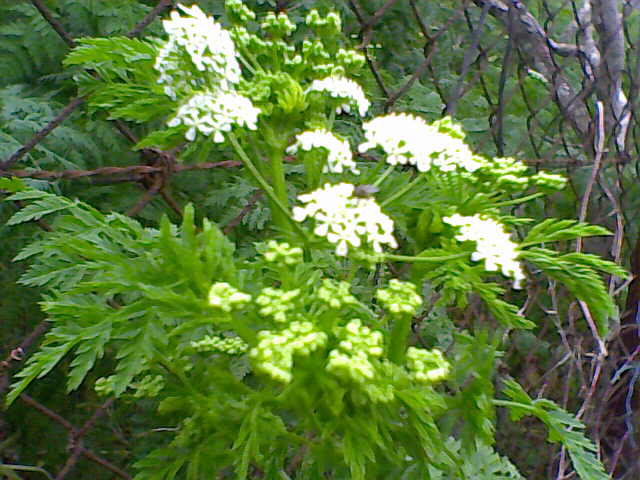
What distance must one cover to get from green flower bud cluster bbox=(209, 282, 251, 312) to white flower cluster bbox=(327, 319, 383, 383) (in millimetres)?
107

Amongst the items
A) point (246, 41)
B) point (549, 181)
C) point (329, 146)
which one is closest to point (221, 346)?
point (329, 146)

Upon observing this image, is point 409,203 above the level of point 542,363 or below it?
above

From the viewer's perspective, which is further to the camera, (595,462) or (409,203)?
(595,462)

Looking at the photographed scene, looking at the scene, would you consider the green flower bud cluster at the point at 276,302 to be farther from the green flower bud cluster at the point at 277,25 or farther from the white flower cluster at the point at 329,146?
the green flower bud cluster at the point at 277,25

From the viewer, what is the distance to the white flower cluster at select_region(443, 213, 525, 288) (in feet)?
2.54

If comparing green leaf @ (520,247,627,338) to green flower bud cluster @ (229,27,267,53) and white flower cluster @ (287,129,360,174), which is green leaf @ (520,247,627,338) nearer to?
white flower cluster @ (287,129,360,174)

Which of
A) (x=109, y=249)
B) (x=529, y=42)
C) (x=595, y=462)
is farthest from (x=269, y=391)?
(x=529, y=42)

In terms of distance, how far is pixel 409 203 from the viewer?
884 mm

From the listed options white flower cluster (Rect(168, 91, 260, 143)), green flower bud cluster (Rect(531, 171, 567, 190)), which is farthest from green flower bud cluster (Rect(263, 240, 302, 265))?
green flower bud cluster (Rect(531, 171, 567, 190))

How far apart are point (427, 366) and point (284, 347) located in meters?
0.20

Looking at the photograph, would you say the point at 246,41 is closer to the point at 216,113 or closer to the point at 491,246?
the point at 216,113

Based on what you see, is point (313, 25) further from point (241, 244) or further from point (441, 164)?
point (241, 244)

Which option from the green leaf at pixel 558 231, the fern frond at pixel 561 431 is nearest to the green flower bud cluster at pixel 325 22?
the green leaf at pixel 558 231

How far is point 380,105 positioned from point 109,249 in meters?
1.23
